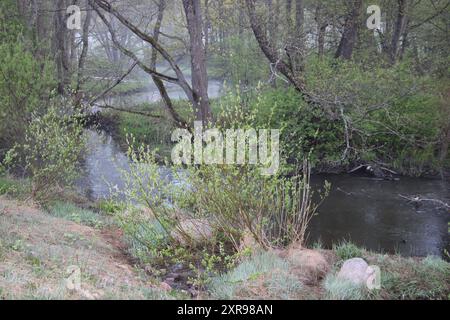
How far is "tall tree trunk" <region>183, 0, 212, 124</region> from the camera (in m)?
10.6

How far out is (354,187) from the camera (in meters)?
13.7

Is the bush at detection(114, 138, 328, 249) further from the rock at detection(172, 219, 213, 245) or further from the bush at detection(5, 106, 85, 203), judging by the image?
the bush at detection(5, 106, 85, 203)

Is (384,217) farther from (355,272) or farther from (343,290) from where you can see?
(343,290)

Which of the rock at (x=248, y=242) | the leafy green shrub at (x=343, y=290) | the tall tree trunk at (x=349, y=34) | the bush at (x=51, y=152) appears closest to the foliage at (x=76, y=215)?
the bush at (x=51, y=152)

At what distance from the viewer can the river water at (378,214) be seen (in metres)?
9.98

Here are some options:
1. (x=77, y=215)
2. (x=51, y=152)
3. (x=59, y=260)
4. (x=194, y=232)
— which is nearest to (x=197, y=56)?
(x=51, y=152)

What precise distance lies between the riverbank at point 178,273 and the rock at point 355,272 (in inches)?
2.0

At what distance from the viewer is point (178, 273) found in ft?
22.2

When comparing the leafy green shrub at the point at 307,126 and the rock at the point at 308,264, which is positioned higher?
the leafy green shrub at the point at 307,126

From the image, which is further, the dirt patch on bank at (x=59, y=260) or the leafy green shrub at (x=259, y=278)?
the leafy green shrub at (x=259, y=278)

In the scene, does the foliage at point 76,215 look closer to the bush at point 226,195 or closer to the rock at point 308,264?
the bush at point 226,195

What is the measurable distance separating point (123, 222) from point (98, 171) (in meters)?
8.82
